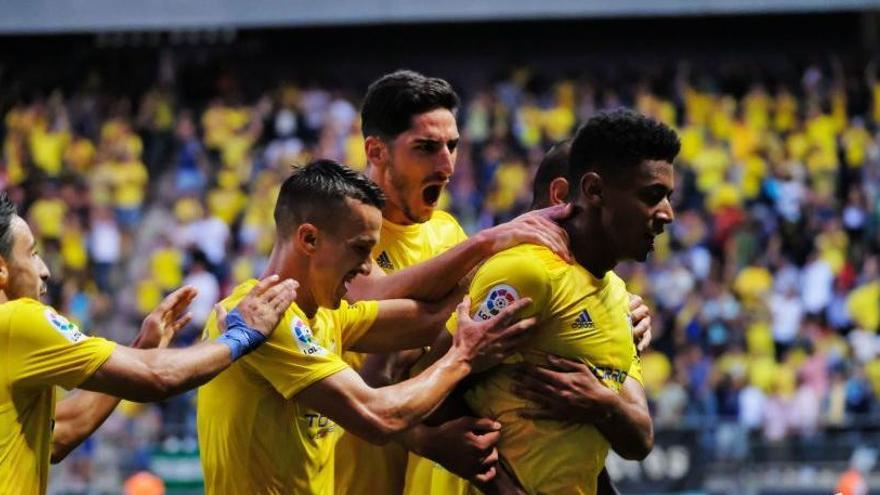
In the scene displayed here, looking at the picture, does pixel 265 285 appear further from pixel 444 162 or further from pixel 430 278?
pixel 444 162

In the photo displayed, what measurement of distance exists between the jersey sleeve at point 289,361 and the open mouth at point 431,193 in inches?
58.4

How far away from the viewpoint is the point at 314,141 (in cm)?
2370

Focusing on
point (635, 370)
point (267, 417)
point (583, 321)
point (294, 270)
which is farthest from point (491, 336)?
point (635, 370)

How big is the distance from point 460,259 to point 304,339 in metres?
0.87

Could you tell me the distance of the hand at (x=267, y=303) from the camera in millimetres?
6008

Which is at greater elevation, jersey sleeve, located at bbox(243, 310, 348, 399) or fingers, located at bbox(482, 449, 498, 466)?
jersey sleeve, located at bbox(243, 310, 348, 399)

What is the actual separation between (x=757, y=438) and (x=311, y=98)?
10.9 m

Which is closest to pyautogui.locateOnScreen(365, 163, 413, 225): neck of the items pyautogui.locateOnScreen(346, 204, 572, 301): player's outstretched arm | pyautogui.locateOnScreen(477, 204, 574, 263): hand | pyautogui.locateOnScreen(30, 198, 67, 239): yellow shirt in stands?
pyautogui.locateOnScreen(346, 204, 572, 301): player's outstretched arm

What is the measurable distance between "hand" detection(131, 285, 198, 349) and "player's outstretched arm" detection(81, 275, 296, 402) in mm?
740

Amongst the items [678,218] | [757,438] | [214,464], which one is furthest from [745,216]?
[214,464]

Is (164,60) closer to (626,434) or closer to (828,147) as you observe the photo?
(828,147)

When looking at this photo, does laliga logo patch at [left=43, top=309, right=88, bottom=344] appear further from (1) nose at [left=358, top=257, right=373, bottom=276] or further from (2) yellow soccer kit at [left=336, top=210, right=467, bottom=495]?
(2) yellow soccer kit at [left=336, top=210, right=467, bottom=495]

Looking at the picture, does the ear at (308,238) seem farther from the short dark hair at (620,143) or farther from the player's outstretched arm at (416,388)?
the short dark hair at (620,143)

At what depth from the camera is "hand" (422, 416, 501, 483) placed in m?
6.25
